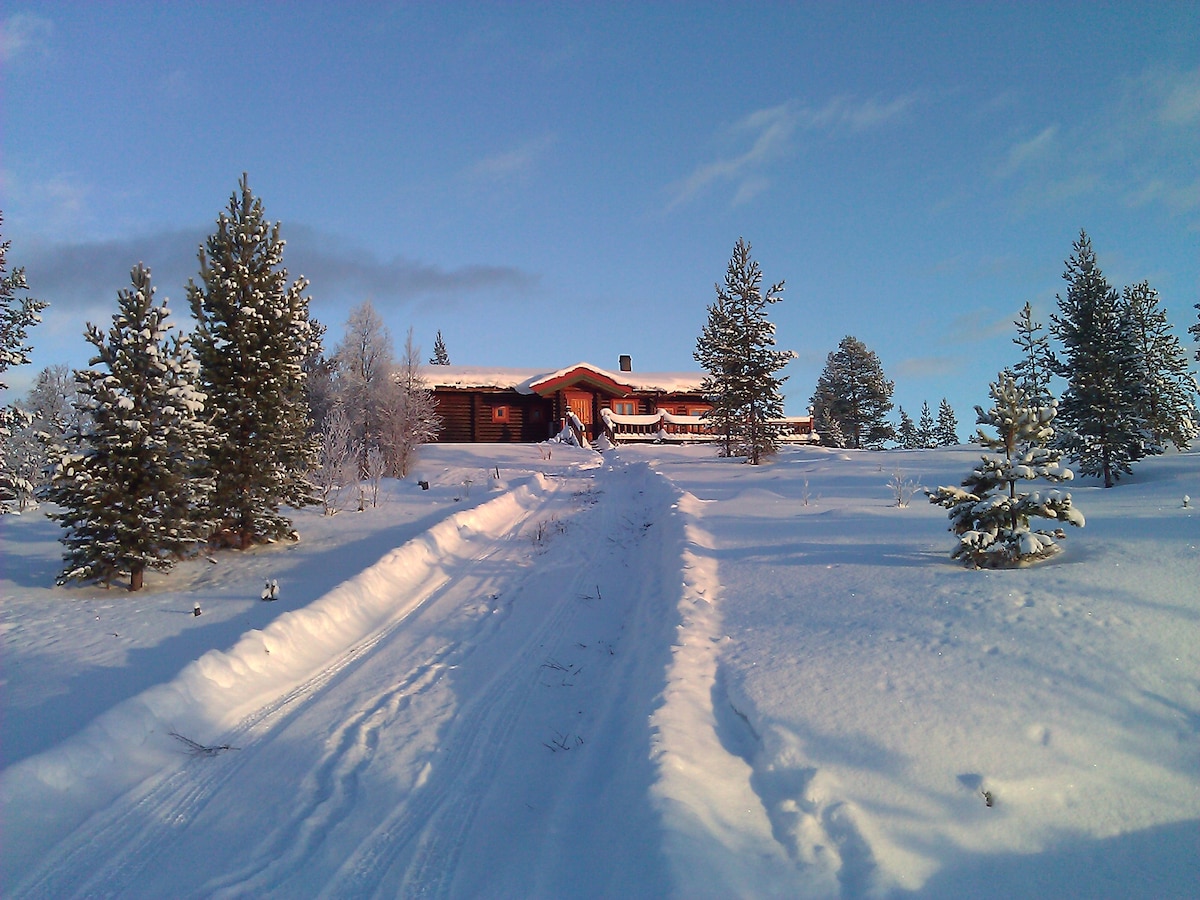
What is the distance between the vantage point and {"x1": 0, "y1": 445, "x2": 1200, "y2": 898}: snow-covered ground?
133 inches

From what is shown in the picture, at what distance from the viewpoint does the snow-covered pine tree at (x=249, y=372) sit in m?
14.0

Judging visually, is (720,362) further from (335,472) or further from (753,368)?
(335,472)

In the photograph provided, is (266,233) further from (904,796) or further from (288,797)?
(904,796)

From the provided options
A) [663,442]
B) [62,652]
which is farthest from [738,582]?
[663,442]

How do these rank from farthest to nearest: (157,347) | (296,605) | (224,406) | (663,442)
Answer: (663,442)
(224,406)
(157,347)
(296,605)

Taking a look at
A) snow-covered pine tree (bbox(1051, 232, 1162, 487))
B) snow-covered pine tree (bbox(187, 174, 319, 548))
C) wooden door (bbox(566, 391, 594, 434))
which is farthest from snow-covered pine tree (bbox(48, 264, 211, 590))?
wooden door (bbox(566, 391, 594, 434))

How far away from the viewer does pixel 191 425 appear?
11.9 meters

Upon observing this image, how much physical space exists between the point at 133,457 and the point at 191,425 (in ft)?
3.52

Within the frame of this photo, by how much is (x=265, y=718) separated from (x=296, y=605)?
11.8 feet

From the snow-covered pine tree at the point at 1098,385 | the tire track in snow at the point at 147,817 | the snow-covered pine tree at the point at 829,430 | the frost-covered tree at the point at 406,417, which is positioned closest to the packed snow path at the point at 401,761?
the tire track in snow at the point at 147,817

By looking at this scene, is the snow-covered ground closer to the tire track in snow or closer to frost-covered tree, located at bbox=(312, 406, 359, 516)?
the tire track in snow

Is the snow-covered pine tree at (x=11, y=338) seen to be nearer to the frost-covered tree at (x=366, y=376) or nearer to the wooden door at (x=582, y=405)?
the frost-covered tree at (x=366, y=376)

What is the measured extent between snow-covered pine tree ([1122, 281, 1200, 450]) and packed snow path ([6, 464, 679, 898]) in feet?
63.2

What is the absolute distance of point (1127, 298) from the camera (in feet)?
89.6
